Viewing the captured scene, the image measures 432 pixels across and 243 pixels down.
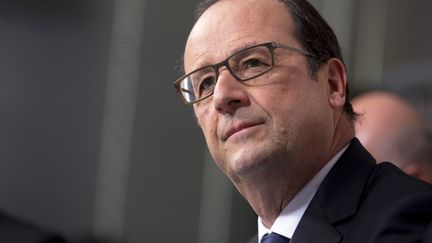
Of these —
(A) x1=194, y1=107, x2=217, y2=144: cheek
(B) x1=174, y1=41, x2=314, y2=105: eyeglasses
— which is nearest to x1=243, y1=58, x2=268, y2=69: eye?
(B) x1=174, y1=41, x2=314, y2=105: eyeglasses

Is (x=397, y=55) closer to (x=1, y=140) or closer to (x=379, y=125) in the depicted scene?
(x=379, y=125)

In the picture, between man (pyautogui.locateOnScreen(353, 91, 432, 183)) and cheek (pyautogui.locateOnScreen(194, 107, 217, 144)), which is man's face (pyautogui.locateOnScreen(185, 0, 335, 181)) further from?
man (pyautogui.locateOnScreen(353, 91, 432, 183))

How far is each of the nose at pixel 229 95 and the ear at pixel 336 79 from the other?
214mm

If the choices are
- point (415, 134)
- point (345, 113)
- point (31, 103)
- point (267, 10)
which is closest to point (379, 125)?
point (415, 134)

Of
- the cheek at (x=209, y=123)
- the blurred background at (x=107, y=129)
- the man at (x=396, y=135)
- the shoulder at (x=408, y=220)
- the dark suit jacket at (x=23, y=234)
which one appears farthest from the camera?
the blurred background at (x=107, y=129)

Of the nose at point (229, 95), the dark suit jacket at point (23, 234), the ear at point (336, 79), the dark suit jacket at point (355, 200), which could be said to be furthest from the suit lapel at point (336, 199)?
the dark suit jacket at point (23, 234)

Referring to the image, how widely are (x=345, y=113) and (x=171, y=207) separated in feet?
4.63

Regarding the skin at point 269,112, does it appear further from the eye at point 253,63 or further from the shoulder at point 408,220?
the shoulder at point 408,220

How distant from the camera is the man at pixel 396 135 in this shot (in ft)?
7.14

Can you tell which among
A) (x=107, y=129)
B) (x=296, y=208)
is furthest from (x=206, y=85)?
(x=107, y=129)

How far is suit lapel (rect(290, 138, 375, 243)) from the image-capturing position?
1325 millimetres

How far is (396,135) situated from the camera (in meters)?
2.22

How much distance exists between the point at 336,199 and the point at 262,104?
23 centimetres

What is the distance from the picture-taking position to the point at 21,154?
277 centimetres
